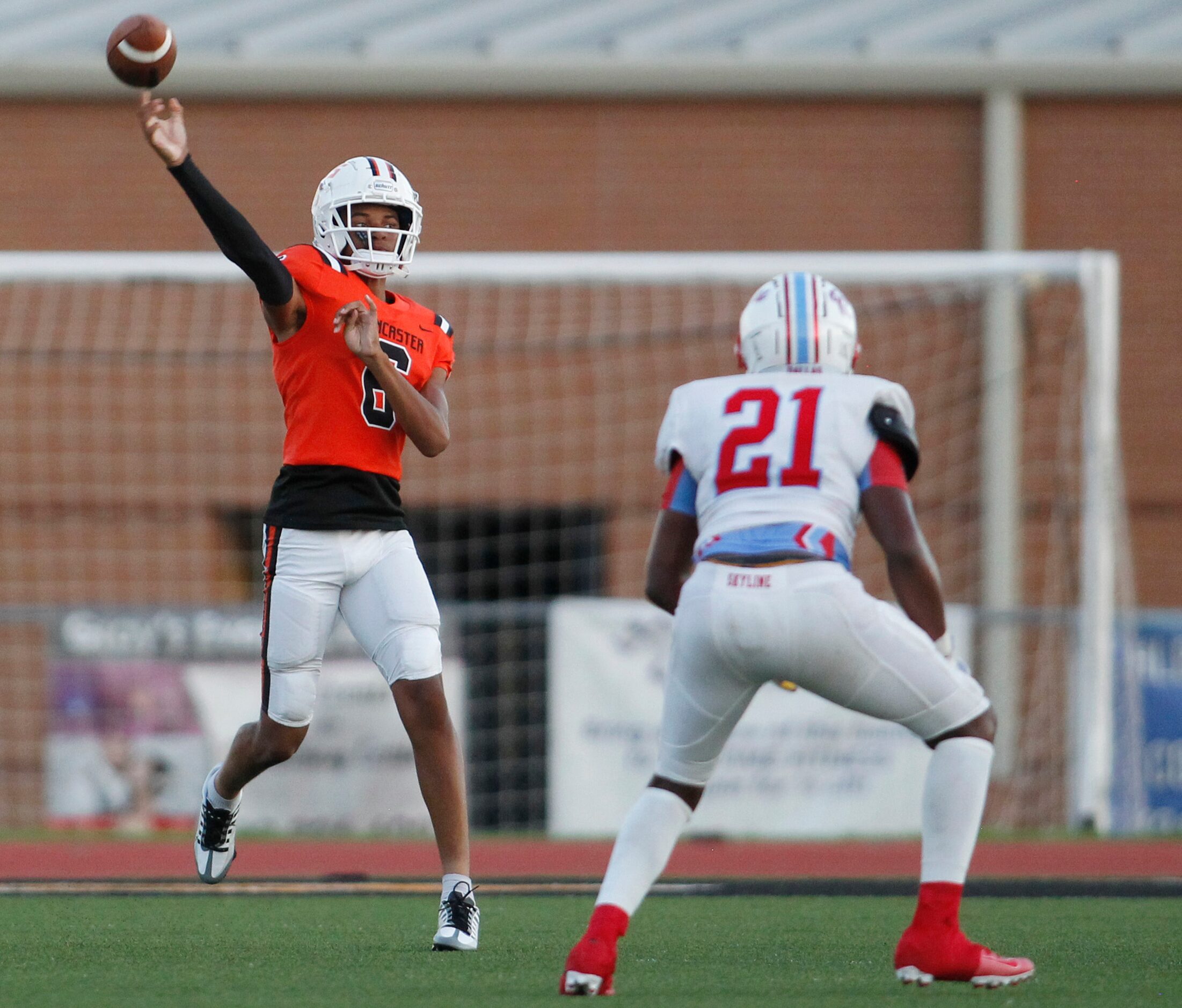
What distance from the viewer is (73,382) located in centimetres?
1245

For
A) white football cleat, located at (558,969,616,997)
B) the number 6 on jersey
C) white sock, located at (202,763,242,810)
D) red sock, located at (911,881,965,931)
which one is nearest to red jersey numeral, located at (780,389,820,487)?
red sock, located at (911,881,965,931)

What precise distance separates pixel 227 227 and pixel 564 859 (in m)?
4.36

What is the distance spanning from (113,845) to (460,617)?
8.37 ft

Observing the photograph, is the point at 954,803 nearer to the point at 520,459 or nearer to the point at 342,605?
the point at 342,605

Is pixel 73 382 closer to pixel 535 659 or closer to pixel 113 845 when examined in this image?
pixel 535 659

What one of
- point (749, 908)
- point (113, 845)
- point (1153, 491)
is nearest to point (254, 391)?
point (113, 845)

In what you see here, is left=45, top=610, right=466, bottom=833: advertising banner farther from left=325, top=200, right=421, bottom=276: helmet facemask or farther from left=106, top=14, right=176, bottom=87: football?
left=106, top=14, right=176, bottom=87: football

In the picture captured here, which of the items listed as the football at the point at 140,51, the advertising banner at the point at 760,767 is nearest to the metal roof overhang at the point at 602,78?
the advertising banner at the point at 760,767

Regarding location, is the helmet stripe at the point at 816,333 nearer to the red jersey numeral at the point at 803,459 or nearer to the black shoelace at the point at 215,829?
the red jersey numeral at the point at 803,459

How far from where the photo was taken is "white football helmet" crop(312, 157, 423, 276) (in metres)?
4.86

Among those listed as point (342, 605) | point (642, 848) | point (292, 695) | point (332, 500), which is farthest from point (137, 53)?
point (642, 848)

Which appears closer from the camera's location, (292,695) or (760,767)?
(292,695)

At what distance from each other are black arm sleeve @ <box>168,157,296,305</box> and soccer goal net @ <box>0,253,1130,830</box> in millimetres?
6772

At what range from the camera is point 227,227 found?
4.45 m
